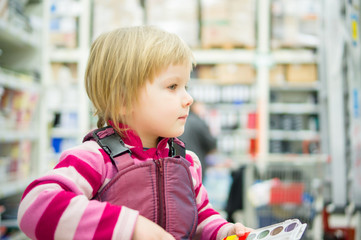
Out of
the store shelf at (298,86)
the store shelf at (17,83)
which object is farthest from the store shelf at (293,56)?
the store shelf at (17,83)

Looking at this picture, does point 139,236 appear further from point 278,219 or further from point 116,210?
point 278,219

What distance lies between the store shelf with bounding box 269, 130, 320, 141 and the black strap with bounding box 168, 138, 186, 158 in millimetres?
5649

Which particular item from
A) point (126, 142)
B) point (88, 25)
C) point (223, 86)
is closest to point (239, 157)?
point (223, 86)

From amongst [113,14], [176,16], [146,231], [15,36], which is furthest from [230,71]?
[146,231]

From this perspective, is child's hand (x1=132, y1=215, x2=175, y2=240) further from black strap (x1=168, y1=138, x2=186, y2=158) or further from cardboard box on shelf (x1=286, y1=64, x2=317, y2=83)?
cardboard box on shelf (x1=286, y1=64, x2=317, y2=83)

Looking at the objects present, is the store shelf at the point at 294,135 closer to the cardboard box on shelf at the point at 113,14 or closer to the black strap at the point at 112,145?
the cardboard box on shelf at the point at 113,14

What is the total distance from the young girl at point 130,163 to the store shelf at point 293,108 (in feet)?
18.9

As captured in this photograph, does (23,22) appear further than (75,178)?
Yes

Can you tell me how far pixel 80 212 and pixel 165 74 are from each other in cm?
34

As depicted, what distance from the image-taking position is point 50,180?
0.71m

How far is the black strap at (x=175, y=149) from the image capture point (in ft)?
2.97

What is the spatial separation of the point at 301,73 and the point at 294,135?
1062 millimetres

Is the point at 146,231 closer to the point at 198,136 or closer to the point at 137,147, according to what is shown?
the point at 137,147

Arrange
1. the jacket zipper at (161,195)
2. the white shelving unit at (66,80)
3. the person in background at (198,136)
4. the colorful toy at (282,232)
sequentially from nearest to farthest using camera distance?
the colorful toy at (282,232) < the jacket zipper at (161,195) < the person in background at (198,136) < the white shelving unit at (66,80)
